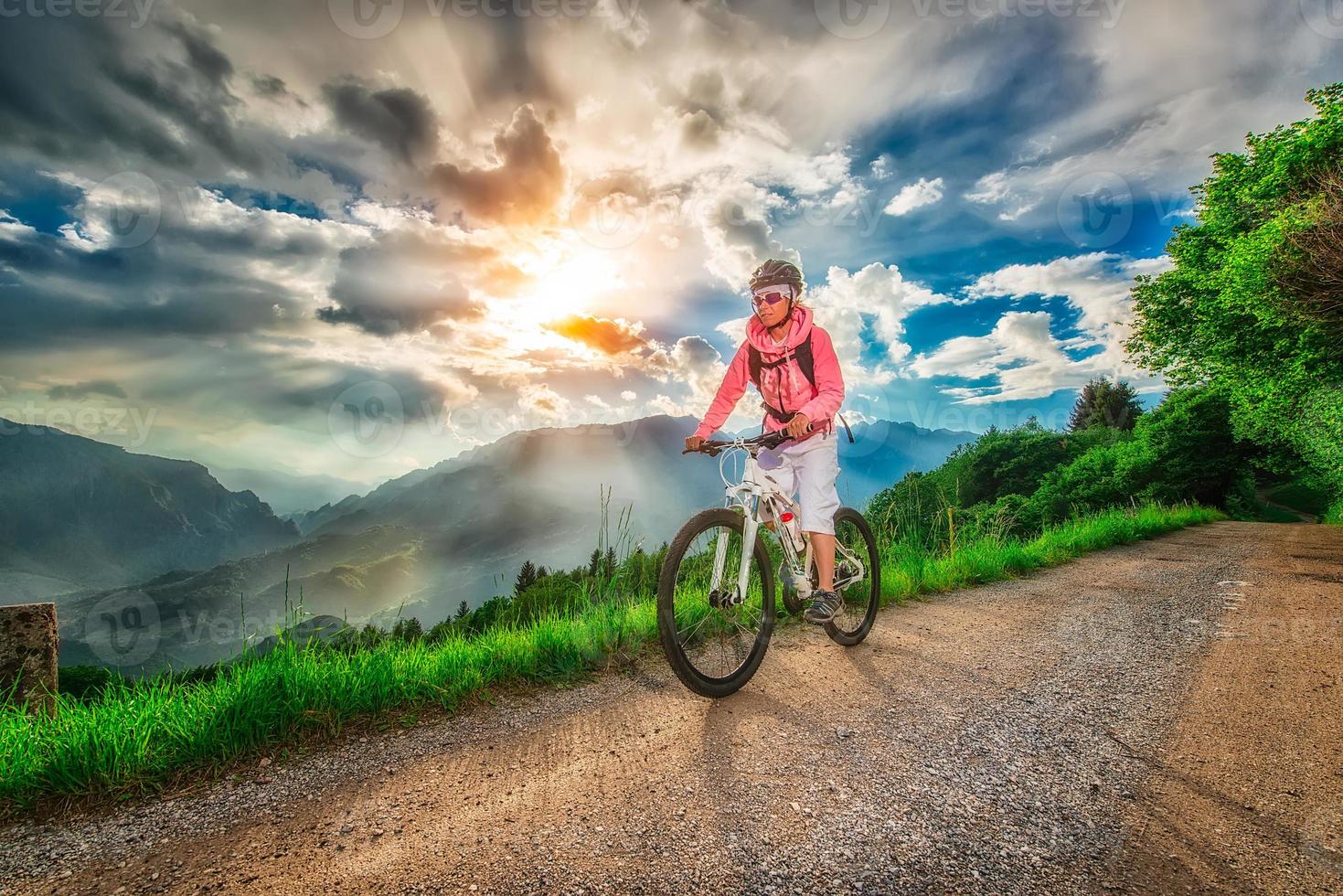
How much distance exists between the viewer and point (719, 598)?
4047 mm

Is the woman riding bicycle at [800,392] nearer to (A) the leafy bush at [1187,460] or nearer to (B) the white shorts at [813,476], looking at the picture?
(B) the white shorts at [813,476]

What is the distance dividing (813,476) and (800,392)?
2.17ft

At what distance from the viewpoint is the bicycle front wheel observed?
3.75 metres

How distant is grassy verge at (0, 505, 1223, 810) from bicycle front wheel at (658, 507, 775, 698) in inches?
22.4

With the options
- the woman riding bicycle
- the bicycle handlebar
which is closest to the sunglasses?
the woman riding bicycle

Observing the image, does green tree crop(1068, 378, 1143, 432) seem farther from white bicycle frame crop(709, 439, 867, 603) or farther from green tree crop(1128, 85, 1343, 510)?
white bicycle frame crop(709, 439, 867, 603)

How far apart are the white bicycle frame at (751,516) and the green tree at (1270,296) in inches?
508

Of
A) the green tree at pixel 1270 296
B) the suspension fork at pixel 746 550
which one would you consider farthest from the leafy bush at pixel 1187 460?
the suspension fork at pixel 746 550

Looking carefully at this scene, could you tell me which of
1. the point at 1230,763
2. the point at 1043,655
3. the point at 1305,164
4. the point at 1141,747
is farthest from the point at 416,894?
the point at 1305,164

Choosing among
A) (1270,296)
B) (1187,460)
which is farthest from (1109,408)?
(1270,296)

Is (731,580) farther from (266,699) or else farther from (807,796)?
(266,699)

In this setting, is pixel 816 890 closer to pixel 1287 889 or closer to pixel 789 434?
pixel 1287 889

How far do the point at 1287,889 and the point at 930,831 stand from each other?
1.09m

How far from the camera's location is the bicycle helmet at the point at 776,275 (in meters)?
4.30
